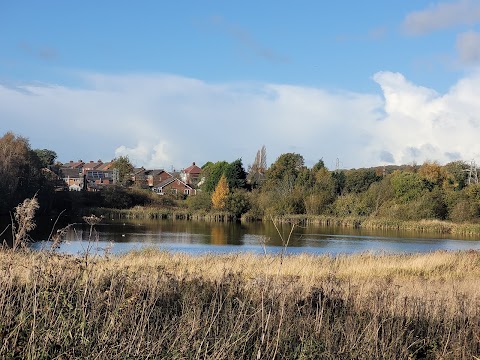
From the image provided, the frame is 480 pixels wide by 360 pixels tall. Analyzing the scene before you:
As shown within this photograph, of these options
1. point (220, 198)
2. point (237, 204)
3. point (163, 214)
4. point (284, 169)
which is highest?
point (284, 169)

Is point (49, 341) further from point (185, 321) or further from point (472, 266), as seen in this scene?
point (472, 266)

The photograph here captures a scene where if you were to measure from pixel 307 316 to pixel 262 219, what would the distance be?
6775 cm

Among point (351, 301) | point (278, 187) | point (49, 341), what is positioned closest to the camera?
point (49, 341)

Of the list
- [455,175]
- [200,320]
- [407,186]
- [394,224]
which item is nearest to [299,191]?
[407,186]

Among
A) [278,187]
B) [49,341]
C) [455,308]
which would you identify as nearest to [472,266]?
[455,308]

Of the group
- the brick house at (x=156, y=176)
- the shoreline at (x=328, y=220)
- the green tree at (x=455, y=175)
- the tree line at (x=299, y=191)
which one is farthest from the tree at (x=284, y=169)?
the brick house at (x=156, y=176)

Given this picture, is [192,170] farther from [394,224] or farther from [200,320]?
[200,320]

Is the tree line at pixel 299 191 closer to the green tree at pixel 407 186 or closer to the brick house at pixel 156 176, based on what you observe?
the green tree at pixel 407 186

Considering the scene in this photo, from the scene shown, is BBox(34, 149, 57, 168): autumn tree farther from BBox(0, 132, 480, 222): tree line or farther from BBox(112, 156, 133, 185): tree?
BBox(0, 132, 480, 222): tree line

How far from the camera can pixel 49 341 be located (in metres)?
4.42

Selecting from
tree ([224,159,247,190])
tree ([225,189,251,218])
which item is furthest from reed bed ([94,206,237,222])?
tree ([224,159,247,190])

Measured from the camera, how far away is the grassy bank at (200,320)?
4547mm

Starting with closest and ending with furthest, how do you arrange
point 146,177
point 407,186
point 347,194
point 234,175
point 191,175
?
point 407,186 → point 347,194 → point 234,175 → point 146,177 → point 191,175

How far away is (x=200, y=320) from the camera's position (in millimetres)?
5453
